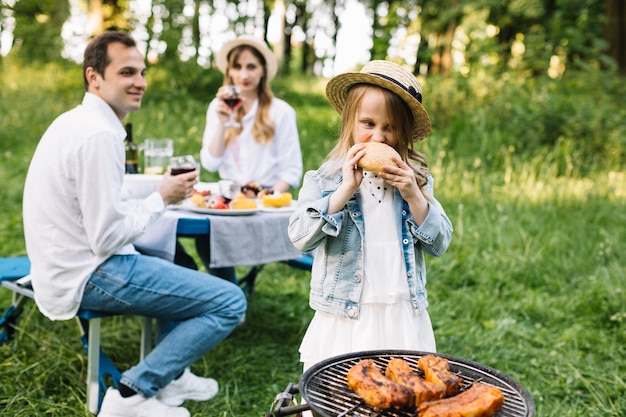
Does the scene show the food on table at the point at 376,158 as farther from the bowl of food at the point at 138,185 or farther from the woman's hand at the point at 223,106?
the woman's hand at the point at 223,106

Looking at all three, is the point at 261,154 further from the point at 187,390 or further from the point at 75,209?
the point at 75,209

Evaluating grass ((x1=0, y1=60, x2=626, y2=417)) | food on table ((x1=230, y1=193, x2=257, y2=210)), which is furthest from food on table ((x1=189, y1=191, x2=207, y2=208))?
grass ((x1=0, y1=60, x2=626, y2=417))

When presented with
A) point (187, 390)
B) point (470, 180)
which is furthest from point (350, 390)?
point (470, 180)

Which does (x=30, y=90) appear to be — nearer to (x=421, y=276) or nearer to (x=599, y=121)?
(x=599, y=121)

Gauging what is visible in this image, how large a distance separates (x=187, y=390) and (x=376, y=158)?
221 cm

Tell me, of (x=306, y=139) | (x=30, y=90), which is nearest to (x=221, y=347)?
(x=306, y=139)

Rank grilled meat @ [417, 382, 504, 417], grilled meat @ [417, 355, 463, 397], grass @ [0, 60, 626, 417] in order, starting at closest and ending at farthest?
grilled meat @ [417, 382, 504, 417]
grilled meat @ [417, 355, 463, 397]
grass @ [0, 60, 626, 417]

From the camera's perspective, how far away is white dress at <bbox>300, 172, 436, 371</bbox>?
254cm

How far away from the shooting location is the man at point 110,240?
10.0ft

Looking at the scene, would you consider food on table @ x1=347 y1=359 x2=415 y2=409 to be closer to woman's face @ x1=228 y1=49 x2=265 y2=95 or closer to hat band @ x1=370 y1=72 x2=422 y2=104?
hat band @ x1=370 y1=72 x2=422 y2=104

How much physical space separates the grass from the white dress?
125 centimetres

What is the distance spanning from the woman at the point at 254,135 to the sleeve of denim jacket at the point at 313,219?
87.1 inches

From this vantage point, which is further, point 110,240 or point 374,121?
point 110,240

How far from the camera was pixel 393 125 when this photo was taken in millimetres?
2547
